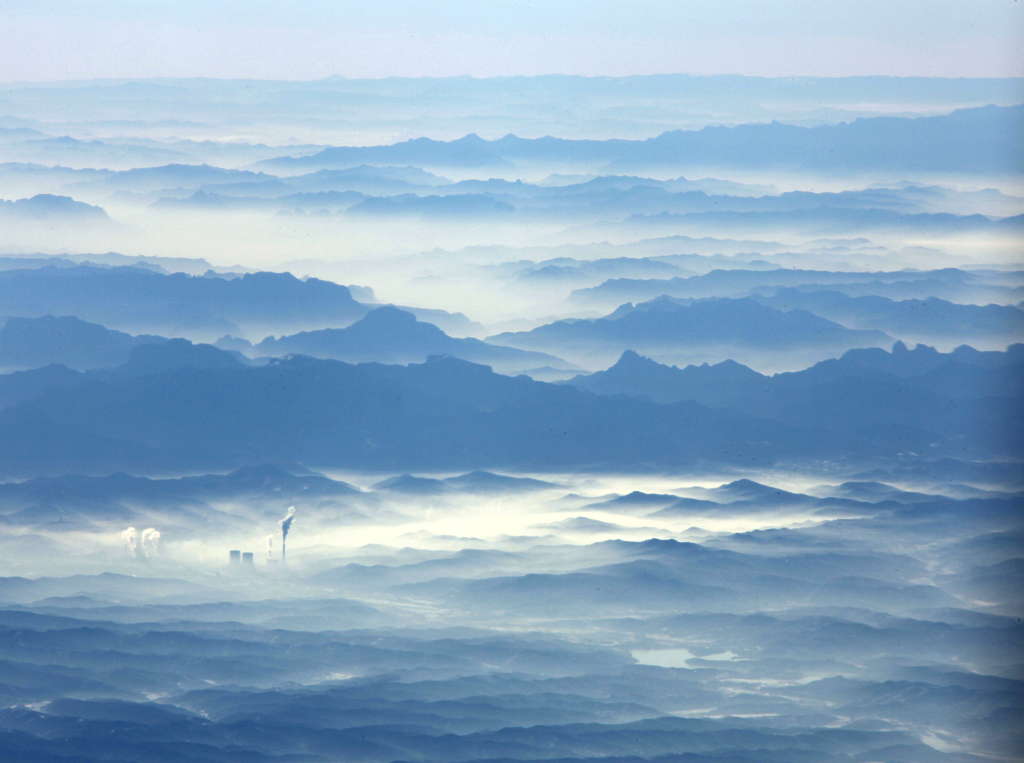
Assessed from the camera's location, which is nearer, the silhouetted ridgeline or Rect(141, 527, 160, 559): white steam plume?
Rect(141, 527, 160, 559): white steam plume

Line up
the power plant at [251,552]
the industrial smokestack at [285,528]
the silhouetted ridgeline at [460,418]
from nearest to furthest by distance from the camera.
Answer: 1. the power plant at [251,552]
2. the industrial smokestack at [285,528]
3. the silhouetted ridgeline at [460,418]

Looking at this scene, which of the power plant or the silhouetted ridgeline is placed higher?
the silhouetted ridgeline

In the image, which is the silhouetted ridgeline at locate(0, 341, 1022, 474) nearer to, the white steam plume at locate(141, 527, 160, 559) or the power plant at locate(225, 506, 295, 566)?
the power plant at locate(225, 506, 295, 566)

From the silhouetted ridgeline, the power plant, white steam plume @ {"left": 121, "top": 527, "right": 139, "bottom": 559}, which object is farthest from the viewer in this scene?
the silhouetted ridgeline

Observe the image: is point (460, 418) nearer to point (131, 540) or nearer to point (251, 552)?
point (251, 552)

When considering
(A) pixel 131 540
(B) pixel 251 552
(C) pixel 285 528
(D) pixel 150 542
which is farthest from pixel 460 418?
(A) pixel 131 540

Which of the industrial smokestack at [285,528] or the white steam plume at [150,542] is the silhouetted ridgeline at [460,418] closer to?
the industrial smokestack at [285,528]

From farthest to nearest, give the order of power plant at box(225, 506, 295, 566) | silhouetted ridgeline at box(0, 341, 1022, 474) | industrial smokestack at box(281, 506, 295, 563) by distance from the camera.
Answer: silhouetted ridgeline at box(0, 341, 1022, 474)
industrial smokestack at box(281, 506, 295, 563)
power plant at box(225, 506, 295, 566)

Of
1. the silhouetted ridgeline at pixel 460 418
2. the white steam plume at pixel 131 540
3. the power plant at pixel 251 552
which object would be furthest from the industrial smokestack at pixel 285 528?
the white steam plume at pixel 131 540

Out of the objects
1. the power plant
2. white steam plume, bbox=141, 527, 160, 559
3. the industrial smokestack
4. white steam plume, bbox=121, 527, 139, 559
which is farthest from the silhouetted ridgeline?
Answer: white steam plume, bbox=141, 527, 160, 559
